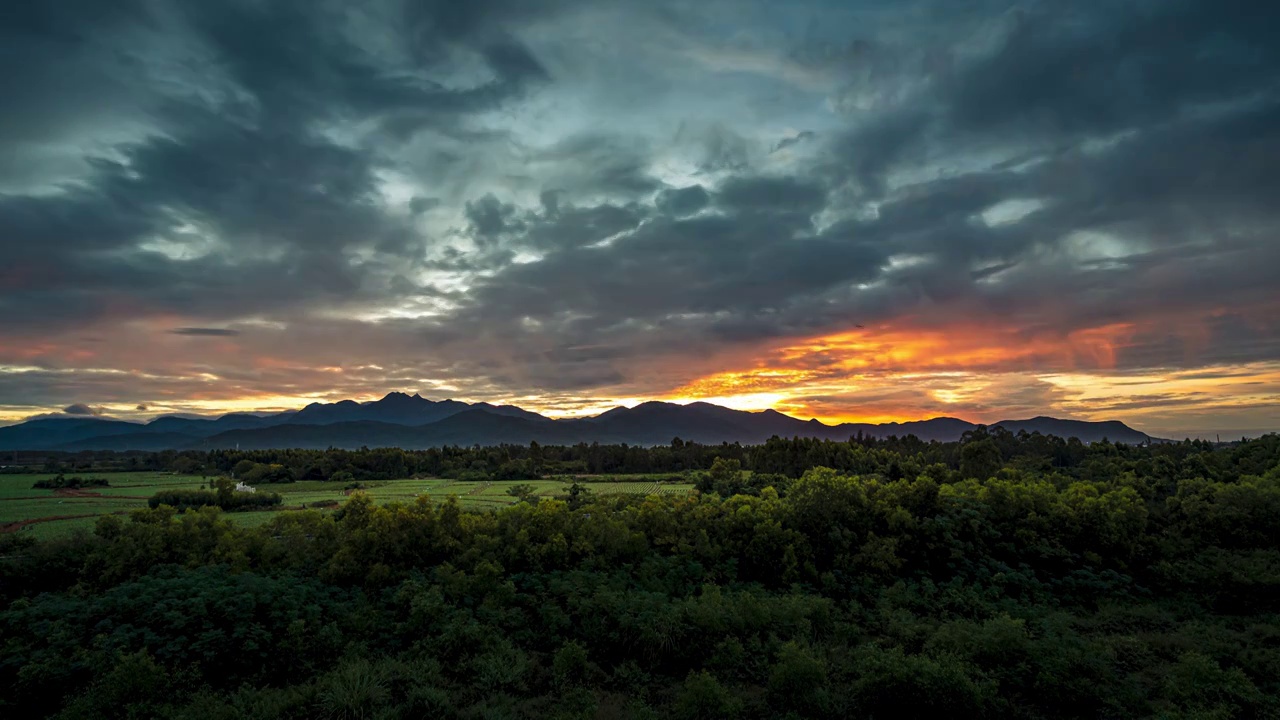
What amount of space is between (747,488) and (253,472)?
311ft

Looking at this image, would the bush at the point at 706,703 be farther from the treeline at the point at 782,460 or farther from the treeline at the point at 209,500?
the treeline at the point at 209,500

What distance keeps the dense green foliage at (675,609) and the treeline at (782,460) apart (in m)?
18.7

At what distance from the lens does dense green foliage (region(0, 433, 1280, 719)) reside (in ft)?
47.0

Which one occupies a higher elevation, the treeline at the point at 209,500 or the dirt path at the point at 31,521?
the dirt path at the point at 31,521

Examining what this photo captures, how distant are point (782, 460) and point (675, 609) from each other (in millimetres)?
69101

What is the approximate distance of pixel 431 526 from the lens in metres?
21.8

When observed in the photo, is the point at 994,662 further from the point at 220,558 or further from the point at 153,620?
the point at 220,558

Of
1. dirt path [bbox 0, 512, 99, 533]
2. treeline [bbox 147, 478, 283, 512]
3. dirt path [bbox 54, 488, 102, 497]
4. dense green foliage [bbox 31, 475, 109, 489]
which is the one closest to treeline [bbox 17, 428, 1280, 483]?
dense green foliage [bbox 31, 475, 109, 489]

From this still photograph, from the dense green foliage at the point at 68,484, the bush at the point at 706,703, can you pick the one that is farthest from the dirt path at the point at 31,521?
the dense green foliage at the point at 68,484

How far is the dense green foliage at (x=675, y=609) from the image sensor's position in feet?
47.0

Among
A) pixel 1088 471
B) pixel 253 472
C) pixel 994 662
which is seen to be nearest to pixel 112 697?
pixel 994 662

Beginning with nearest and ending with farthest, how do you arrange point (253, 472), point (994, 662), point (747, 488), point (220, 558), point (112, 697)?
point (112, 697), point (994, 662), point (220, 558), point (747, 488), point (253, 472)

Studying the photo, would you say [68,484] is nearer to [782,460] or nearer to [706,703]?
[706,703]

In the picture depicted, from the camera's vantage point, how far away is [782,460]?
83.9 metres
